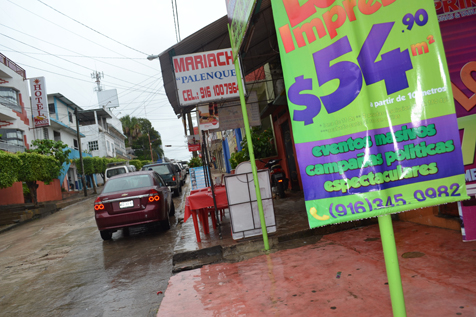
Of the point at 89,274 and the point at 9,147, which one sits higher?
the point at 9,147

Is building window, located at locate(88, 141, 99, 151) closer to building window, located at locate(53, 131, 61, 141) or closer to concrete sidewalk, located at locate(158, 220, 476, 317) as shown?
building window, located at locate(53, 131, 61, 141)

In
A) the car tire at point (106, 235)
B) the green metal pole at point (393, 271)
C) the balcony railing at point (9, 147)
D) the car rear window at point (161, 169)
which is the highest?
the balcony railing at point (9, 147)

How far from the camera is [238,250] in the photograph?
583cm

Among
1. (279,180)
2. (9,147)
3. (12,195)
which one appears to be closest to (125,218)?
(279,180)

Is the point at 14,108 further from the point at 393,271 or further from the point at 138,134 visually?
the point at 138,134

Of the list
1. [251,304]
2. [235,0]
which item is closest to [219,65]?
[235,0]

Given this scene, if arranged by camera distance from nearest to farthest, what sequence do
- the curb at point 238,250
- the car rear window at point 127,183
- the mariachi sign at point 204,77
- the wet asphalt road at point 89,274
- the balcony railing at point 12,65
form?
1. the wet asphalt road at point 89,274
2. the curb at point 238,250
3. the mariachi sign at point 204,77
4. the car rear window at point 127,183
5. the balcony railing at point 12,65

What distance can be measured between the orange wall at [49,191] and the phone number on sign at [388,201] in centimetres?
2789

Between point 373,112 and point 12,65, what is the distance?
36.7 meters

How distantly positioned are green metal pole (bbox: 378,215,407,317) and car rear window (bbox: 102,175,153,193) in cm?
752

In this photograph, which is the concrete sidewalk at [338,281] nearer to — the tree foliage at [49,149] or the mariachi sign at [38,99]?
the tree foliage at [49,149]

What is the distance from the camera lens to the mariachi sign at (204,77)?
608 cm

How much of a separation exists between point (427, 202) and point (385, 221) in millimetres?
256

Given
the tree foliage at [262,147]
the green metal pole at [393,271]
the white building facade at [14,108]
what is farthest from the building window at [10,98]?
the green metal pole at [393,271]
